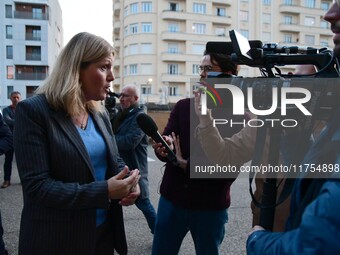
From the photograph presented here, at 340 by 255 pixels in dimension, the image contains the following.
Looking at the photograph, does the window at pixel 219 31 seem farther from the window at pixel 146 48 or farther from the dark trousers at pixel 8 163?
the dark trousers at pixel 8 163

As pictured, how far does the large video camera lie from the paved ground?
2.68m

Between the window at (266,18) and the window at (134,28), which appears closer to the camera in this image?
the window at (134,28)

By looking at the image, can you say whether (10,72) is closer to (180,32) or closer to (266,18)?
(180,32)

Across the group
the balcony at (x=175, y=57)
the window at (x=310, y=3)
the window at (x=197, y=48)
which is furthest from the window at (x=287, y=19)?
the balcony at (x=175, y=57)

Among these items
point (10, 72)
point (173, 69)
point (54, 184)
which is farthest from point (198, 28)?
point (54, 184)

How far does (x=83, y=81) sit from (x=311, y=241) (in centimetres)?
133

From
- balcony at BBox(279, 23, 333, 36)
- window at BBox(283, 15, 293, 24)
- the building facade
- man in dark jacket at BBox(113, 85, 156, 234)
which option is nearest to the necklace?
man in dark jacket at BBox(113, 85, 156, 234)

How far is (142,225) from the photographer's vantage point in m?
4.32

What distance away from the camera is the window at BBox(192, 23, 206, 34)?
126 feet

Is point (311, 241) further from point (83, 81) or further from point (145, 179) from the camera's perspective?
point (145, 179)

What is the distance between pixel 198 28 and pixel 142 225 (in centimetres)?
3681

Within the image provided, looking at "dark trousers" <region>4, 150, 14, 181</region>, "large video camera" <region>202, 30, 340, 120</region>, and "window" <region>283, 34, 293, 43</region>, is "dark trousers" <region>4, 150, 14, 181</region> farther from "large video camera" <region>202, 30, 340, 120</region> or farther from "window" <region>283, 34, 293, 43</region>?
"window" <region>283, 34, 293, 43</region>

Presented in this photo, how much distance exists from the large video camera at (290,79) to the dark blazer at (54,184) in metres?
0.86

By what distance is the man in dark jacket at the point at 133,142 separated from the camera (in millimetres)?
3760
